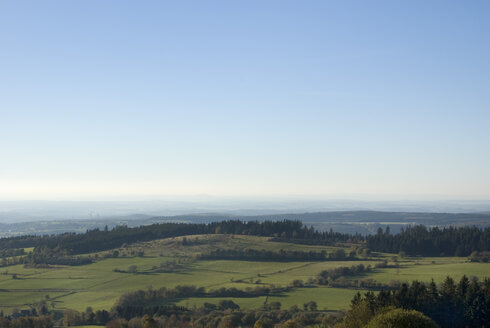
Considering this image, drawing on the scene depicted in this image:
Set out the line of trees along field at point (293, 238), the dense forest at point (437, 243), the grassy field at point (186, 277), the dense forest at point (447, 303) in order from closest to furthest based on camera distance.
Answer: the dense forest at point (447, 303) < the grassy field at point (186, 277) < the dense forest at point (437, 243) < the line of trees along field at point (293, 238)

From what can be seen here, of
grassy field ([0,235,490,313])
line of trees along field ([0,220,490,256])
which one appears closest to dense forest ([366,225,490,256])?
line of trees along field ([0,220,490,256])

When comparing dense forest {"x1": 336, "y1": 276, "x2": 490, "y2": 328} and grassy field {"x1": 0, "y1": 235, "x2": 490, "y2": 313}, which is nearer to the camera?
dense forest {"x1": 336, "y1": 276, "x2": 490, "y2": 328}

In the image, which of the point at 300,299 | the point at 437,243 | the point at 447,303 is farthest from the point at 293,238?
the point at 447,303

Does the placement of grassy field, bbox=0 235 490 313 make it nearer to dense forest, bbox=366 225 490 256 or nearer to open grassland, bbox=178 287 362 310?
open grassland, bbox=178 287 362 310

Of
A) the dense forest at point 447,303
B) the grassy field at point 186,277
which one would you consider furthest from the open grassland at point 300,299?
the dense forest at point 447,303

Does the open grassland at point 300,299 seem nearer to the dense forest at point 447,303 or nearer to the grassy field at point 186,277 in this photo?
the grassy field at point 186,277

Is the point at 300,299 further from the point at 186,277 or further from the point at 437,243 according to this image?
the point at 437,243
